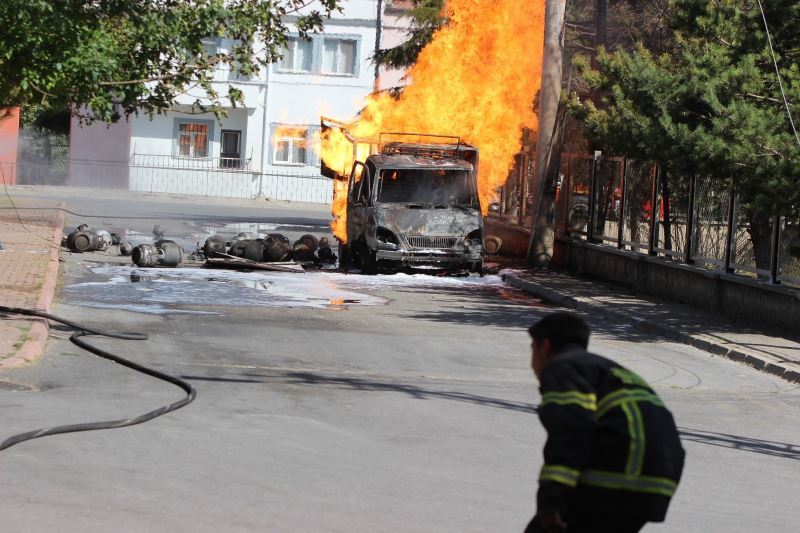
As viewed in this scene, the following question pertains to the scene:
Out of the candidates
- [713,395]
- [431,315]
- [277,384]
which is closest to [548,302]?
[431,315]

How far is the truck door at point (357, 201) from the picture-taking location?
77.9 ft

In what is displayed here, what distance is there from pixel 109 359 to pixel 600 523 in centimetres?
841

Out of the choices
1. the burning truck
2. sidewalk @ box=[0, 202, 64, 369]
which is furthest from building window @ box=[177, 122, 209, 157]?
the burning truck

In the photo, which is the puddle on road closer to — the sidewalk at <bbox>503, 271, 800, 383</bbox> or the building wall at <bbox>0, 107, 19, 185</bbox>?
the sidewalk at <bbox>503, 271, 800, 383</bbox>

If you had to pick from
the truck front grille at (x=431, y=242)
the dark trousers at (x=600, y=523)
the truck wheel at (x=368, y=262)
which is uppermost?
the dark trousers at (x=600, y=523)

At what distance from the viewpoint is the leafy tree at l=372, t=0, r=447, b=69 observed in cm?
3409

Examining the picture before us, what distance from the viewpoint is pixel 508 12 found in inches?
1117

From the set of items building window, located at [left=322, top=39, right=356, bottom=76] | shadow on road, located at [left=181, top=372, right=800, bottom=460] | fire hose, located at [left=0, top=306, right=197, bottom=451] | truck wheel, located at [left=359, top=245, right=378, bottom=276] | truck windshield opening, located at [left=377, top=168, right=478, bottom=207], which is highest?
building window, located at [left=322, top=39, right=356, bottom=76]

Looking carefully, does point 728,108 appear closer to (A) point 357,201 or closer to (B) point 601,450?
(A) point 357,201

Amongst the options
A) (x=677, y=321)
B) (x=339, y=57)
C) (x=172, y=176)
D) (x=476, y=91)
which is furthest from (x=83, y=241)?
(x=339, y=57)

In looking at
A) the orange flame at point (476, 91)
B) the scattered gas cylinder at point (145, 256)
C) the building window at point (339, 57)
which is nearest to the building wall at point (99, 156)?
the building window at point (339, 57)

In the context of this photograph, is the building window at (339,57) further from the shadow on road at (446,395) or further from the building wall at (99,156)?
the shadow on road at (446,395)

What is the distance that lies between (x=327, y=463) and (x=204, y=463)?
2.57ft

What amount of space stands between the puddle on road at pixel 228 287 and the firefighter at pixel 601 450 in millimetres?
12392
